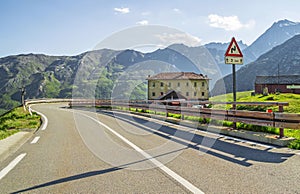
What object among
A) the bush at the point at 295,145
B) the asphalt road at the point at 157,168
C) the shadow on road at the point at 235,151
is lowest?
the asphalt road at the point at 157,168

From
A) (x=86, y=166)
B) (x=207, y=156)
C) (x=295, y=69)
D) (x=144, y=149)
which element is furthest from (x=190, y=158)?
(x=295, y=69)

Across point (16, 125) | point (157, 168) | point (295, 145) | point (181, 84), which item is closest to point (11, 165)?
point (157, 168)

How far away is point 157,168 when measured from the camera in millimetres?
5312

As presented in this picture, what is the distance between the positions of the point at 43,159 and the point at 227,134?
228 inches

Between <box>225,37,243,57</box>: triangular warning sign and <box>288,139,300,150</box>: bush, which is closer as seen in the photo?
<box>288,139,300,150</box>: bush

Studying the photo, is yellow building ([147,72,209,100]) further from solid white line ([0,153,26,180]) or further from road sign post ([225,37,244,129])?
solid white line ([0,153,26,180])

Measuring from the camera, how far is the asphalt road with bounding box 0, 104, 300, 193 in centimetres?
418

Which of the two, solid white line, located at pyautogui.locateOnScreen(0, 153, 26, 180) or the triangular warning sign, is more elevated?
the triangular warning sign

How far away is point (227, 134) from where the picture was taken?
8.98 meters

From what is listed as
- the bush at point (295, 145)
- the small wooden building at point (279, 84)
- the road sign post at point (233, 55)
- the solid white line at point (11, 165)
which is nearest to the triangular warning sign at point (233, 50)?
the road sign post at point (233, 55)

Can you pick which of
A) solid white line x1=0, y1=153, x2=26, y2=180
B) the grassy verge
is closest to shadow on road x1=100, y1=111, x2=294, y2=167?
solid white line x1=0, y1=153, x2=26, y2=180

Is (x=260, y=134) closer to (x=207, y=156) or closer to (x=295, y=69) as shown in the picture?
(x=207, y=156)

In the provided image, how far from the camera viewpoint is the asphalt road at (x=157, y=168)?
4184 mm

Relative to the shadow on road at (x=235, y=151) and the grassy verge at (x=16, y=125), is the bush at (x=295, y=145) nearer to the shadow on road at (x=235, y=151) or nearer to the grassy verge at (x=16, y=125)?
the shadow on road at (x=235, y=151)
